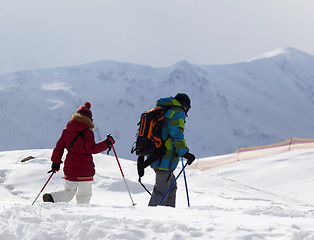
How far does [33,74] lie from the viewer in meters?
97.5

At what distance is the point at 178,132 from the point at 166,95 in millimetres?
83491

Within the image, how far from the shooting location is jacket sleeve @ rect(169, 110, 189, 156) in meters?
4.31

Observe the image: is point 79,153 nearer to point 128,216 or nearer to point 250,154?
point 128,216

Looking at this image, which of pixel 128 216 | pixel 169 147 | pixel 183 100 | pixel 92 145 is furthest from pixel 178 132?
pixel 128 216

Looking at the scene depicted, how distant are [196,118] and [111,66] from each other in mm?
34720

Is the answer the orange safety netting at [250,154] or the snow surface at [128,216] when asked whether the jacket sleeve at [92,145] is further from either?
the orange safety netting at [250,154]

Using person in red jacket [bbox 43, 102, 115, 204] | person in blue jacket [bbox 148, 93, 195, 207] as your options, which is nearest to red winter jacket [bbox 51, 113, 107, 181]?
person in red jacket [bbox 43, 102, 115, 204]

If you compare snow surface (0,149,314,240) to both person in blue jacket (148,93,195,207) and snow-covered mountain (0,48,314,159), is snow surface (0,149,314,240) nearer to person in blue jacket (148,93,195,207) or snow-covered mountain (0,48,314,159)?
person in blue jacket (148,93,195,207)

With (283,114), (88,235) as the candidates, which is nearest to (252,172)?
(88,235)

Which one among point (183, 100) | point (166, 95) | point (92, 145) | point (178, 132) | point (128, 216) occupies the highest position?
point (183, 100)

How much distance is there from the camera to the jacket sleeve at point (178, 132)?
4.31m

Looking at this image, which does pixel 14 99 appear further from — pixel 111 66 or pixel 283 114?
pixel 283 114

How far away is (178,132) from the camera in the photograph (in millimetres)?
4348

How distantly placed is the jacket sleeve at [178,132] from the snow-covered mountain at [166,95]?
68861 mm
